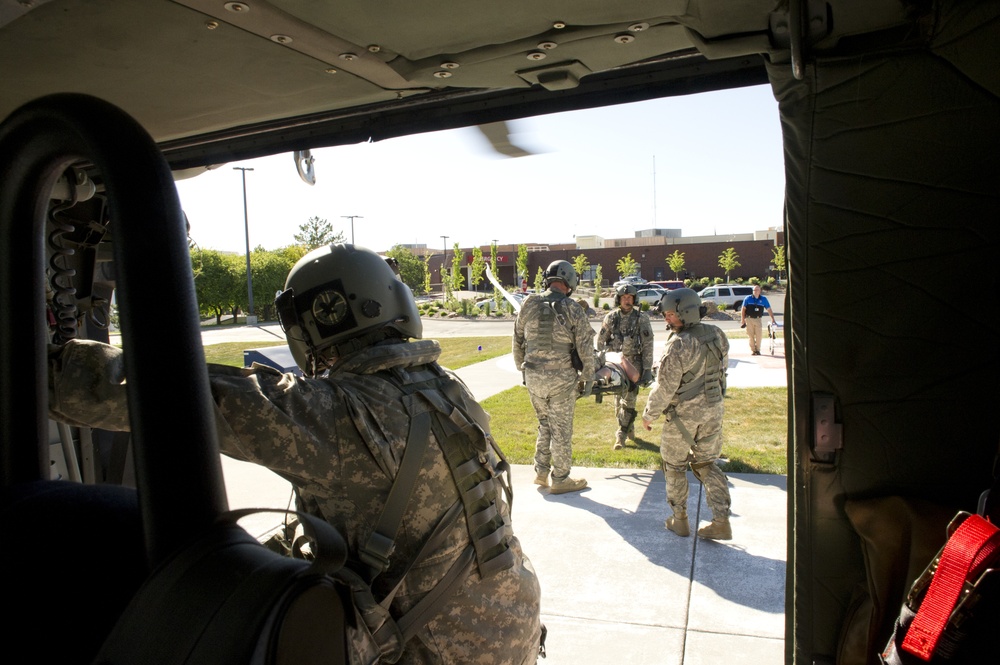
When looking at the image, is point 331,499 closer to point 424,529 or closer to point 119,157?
point 424,529

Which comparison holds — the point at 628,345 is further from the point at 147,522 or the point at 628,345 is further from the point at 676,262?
the point at 676,262

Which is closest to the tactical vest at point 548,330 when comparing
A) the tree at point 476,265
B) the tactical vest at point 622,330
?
the tactical vest at point 622,330

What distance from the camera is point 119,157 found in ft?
1.83

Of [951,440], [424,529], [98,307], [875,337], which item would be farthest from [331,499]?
[951,440]

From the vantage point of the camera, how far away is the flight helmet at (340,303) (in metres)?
2.00

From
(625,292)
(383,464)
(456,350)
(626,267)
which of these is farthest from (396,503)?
(626,267)

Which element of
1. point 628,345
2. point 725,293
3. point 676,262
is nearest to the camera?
point 628,345

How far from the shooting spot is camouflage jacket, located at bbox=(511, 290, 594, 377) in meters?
6.46

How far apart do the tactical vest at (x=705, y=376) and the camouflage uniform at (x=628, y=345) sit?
8.20ft

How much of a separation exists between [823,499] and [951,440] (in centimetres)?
34

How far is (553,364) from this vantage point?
6.44 metres

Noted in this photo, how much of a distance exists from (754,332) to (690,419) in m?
10.6

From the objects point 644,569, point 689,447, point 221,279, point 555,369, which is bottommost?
point 644,569

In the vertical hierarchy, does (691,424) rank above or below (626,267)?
below
